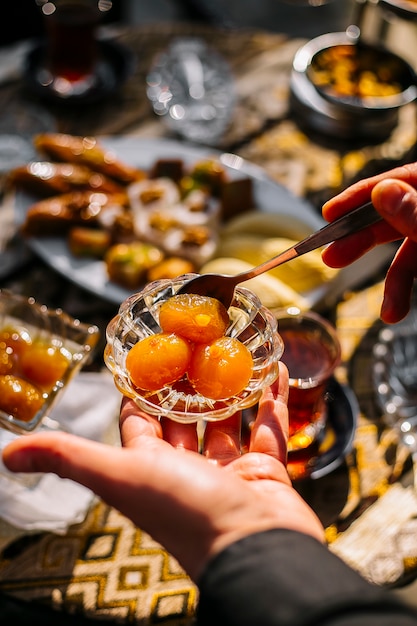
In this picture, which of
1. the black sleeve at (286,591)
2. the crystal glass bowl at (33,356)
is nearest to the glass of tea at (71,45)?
the crystal glass bowl at (33,356)

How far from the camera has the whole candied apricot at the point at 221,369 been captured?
0.80 metres

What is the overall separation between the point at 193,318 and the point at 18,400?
0.28 metres

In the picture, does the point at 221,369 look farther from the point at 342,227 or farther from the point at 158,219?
the point at 158,219

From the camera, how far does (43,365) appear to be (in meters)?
0.95

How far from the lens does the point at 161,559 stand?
938 millimetres

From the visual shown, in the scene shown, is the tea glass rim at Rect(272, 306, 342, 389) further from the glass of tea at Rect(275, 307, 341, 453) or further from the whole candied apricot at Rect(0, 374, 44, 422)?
the whole candied apricot at Rect(0, 374, 44, 422)

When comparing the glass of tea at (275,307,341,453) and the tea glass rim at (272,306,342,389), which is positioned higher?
the tea glass rim at (272,306,342,389)

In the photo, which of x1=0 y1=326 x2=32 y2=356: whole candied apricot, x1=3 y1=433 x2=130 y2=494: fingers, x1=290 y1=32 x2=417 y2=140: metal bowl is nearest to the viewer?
x1=3 y1=433 x2=130 y2=494: fingers

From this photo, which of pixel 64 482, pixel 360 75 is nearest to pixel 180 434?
pixel 64 482

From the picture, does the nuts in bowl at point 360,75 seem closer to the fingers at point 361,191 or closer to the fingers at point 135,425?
the fingers at point 361,191

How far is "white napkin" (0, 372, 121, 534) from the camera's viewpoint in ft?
3.03

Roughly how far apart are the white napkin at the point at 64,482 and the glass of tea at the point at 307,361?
0.98 ft

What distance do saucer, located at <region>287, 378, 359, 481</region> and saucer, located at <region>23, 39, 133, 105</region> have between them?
3.60 ft

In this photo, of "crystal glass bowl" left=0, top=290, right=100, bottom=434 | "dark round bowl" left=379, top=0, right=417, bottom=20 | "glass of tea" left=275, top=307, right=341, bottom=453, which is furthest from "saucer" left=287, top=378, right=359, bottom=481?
"dark round bowl" left=379, top=0, right=417, bottom=20
